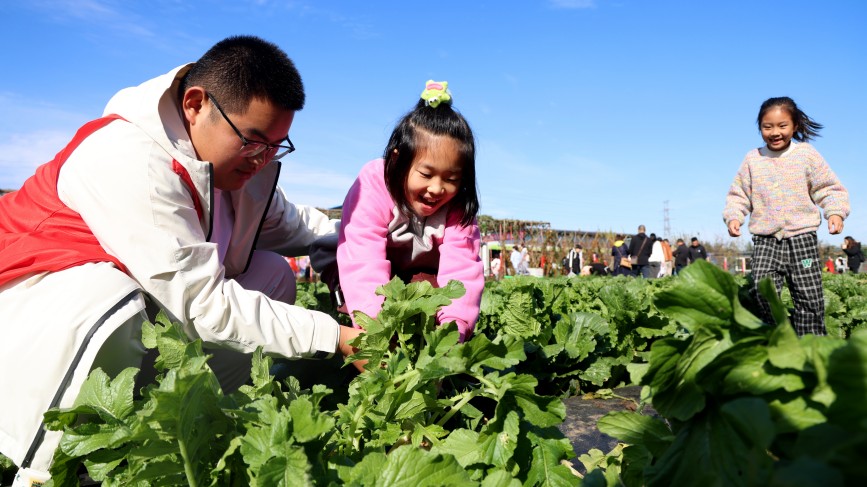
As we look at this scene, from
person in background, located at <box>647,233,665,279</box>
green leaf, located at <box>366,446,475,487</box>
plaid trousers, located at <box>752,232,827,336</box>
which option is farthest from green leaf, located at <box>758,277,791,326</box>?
person in background, located at <box>647,233,665,279</box>

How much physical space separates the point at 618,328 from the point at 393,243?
2.26 meters

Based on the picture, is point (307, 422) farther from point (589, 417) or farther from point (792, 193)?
point (792, 193)

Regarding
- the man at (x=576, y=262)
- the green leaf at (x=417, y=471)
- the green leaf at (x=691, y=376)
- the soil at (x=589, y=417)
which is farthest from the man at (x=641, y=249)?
the green leaf at (x=691, y=376)


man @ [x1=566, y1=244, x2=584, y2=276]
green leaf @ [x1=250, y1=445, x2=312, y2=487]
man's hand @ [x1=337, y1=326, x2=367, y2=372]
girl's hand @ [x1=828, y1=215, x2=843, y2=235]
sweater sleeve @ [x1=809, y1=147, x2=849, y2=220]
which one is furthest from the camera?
man @ [x1=566, y1=244, x2=584, y2=276]

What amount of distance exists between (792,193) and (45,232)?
5044mm

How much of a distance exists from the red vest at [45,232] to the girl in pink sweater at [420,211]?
0.98 metres

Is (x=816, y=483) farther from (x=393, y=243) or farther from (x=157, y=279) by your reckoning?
(x=393, y=243)

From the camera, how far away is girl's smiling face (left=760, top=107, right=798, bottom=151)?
5.12m

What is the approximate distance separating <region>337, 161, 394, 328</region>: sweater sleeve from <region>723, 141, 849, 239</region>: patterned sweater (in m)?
3.58

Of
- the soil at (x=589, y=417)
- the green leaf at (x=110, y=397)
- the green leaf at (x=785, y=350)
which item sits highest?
the green leaf at (x=785, y=350)

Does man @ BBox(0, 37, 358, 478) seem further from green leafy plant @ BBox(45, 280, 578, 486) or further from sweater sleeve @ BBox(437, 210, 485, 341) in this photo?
sweater sleeve @ BBox(437, 210, 485, 341)

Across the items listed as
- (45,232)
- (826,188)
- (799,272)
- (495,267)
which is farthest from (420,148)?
(495,267)

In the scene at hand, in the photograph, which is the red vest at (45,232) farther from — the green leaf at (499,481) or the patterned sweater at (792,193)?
the patterned sweater at (792,193)

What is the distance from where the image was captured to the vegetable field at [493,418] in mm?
724
